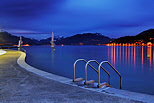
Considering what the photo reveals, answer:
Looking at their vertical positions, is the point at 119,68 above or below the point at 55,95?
below

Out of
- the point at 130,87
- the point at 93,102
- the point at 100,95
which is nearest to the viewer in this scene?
the point at 93,102

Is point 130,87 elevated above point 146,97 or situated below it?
below

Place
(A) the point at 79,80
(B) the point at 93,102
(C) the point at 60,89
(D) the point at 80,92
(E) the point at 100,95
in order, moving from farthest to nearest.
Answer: (A) the point at 79,80, (C) the point at 60,89, (D) the point at 80,92, (E) the point at 100,95, (B) the point at 93,102

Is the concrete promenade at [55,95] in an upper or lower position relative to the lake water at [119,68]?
upper

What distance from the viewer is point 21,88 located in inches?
257

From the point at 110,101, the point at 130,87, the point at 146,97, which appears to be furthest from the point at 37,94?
the point at 130,87

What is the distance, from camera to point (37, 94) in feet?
18.7

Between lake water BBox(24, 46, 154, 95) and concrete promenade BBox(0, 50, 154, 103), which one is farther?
lake water BBox(24, 46, 154, 95)

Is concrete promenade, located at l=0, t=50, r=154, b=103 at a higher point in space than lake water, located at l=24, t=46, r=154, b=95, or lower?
higher

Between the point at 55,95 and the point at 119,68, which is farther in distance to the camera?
the point at 119,68

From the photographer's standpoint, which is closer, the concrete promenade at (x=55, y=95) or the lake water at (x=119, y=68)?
the concrete promenade at (x=55, y=95)

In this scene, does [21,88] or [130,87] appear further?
[130,87]

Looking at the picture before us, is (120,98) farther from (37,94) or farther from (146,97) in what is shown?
(37,94)

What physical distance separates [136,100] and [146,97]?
578mm
